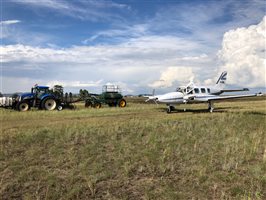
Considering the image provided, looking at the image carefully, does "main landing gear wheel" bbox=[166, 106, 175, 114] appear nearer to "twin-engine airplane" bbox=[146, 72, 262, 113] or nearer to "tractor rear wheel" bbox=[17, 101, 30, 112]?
"twin-engine airplane" bbox=[146, 72, 262, 113]

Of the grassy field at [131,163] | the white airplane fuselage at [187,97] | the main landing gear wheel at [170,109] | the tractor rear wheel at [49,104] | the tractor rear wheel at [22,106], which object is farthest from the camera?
the tractor rear wheel at [49,104]

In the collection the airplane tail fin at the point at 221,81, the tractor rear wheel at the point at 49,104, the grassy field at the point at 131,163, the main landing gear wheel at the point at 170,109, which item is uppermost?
the airplane tail fin at the point at 221,81

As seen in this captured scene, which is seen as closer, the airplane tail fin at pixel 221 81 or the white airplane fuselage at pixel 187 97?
the white airplane fuselage at pixel 187 97

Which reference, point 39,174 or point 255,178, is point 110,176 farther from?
point 255,178

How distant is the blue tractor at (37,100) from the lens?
76.9ft

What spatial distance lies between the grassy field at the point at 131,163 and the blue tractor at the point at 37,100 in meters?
10.4

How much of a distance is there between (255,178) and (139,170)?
3121 mm

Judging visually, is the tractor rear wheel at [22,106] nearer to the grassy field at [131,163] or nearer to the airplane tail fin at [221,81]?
the grassy field at [131,163]

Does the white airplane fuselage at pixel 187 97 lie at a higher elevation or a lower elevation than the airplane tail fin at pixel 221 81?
lower

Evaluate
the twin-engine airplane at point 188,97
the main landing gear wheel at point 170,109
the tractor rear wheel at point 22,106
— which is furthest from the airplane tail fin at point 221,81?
the tractor rear wheel at point 22,106

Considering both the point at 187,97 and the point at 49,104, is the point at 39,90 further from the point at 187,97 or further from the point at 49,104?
the point at 187,97

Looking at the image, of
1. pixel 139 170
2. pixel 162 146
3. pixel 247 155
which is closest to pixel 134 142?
pixel 162 146

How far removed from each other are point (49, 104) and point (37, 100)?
1.03 meters

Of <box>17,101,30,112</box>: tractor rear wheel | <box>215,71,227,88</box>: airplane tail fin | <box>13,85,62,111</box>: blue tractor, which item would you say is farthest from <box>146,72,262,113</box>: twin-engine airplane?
<box>17,101,30,112</box>: tractor rear wheel
